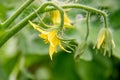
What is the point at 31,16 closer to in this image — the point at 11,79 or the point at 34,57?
the point at 11,79

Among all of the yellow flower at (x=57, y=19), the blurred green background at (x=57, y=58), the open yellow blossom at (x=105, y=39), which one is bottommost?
the blurred green background at (x=57, y=58)

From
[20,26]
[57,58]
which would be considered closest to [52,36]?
[20,26]

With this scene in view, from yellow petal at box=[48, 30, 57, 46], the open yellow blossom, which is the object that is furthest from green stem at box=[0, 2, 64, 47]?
the open yellow blossom

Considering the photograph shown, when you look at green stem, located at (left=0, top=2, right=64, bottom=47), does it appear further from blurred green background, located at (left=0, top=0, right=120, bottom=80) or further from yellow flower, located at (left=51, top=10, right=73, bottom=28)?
blurred green background, located at (left=0, top=0, right=120, bottom=80)

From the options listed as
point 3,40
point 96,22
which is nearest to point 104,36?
point 3,40

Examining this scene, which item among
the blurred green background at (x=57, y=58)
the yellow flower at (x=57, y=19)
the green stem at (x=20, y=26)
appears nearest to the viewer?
the green stem at (x=20, y=26)

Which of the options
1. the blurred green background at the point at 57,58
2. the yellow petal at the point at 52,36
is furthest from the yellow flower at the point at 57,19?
the blurred green background at the point at 57,58

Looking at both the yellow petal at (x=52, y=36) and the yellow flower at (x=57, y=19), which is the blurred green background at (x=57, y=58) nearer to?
the yellow flower at (x=57, y=19)

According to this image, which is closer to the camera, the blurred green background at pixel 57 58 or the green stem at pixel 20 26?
the green stem at pixel 20 26

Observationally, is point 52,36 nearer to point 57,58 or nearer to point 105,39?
point 105,39
